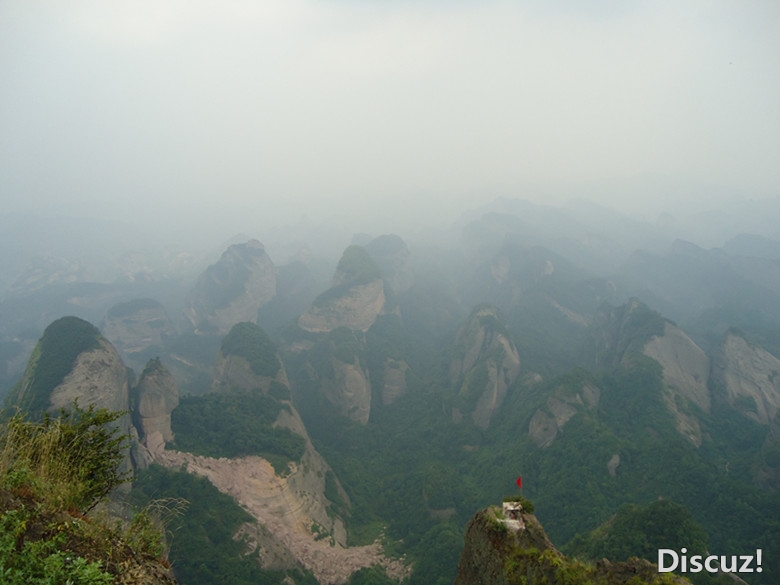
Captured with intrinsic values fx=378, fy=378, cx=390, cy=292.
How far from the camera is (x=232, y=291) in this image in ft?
283

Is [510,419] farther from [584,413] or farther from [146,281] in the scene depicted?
[146,281]

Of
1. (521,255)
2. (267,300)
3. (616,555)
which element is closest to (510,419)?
(616,555)

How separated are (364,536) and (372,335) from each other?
129ft

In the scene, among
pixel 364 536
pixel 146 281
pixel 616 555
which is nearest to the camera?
pixel 616 555

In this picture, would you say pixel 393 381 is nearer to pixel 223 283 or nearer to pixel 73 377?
pixel 73 377

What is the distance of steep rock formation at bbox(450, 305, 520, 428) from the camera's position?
161 ft

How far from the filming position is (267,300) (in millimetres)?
93812

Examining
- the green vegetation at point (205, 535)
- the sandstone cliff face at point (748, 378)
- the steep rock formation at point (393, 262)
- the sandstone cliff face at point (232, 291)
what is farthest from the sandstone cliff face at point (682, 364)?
the sandstone cliff face at point (232, 291)

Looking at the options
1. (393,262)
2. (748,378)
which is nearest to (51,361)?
(748,378)

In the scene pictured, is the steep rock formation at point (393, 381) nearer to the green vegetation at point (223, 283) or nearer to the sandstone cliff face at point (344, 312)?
the sandstone cliff face at point (344, 312)

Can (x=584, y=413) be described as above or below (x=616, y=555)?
below

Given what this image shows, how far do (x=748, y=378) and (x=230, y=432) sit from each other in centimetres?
5211

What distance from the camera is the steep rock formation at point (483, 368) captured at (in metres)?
49.2

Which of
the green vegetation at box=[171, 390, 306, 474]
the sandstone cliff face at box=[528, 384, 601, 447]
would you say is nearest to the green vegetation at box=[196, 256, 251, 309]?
the green vegetation at box=[171, 390, 306, 474]
